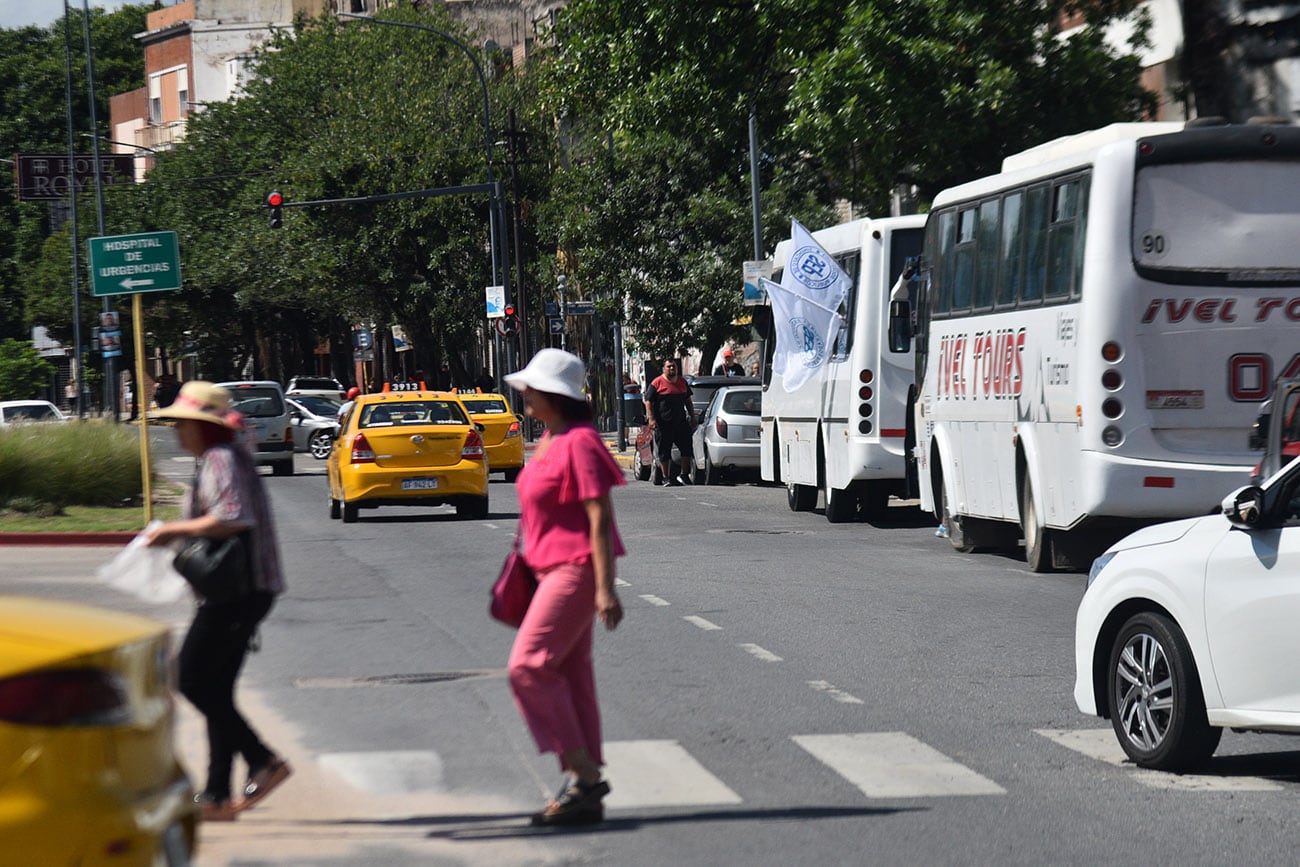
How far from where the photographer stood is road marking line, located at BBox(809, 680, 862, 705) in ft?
34.1

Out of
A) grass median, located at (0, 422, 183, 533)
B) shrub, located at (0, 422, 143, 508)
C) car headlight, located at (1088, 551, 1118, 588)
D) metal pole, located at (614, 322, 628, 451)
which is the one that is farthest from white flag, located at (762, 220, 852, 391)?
metal pole, located at (614, 322, 628, 451)

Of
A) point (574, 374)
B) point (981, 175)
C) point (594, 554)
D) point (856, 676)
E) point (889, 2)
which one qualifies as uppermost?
point (889, 2)

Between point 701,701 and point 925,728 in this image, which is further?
point 701,701

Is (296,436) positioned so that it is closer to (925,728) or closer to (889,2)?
(889,2)

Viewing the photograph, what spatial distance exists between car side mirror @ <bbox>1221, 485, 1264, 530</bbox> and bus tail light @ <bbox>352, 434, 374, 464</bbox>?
17.7 meters

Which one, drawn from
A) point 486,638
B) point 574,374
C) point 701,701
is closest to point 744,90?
point 486,638

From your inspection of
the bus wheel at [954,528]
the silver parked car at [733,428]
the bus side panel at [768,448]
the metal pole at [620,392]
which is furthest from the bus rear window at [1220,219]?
the metal pole at [620,392]

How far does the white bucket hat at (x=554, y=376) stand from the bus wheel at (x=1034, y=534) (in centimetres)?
1005

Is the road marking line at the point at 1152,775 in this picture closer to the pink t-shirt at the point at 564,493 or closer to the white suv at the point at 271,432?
the pink t-shirt at the point at 564,493

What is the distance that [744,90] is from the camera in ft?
97.1

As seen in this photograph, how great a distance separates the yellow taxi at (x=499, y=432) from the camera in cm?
3372

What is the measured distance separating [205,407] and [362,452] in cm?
1745

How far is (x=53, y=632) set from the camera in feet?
16.5

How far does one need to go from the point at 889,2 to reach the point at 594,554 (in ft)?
63.2
